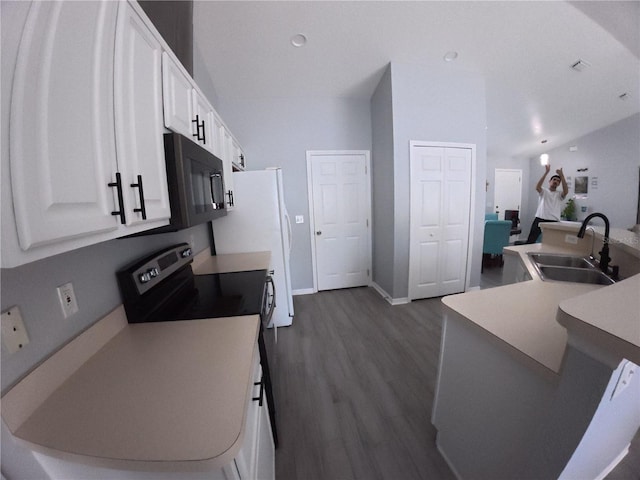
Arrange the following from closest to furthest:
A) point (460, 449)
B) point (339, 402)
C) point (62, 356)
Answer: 1. point (62, 356)
2. point (460, 449)
3. point (339, 402)

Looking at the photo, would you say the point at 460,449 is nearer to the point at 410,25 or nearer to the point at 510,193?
the point at 410,25

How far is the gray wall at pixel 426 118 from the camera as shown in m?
2.62

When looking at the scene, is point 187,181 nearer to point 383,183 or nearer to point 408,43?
point 383,183

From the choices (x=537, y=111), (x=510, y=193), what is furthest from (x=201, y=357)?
(x=510, y=193)

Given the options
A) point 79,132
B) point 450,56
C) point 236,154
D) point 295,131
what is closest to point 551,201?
point 450,56

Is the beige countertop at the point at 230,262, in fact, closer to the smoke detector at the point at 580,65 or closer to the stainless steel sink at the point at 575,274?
the stainless steel sink at the point at 575,274

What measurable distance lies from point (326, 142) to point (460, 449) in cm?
320

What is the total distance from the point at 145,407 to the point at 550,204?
19.3 ft

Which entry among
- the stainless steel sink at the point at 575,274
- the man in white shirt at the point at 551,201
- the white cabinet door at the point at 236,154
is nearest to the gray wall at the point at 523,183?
the man in white shirt at the point at 551,201

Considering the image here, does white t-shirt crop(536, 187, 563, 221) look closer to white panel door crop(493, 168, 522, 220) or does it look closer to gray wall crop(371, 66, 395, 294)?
white panel door crop(493, 168, 522, 220)

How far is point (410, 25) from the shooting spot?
6.97 ft

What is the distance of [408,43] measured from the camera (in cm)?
231

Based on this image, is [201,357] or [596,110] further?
[596,110]

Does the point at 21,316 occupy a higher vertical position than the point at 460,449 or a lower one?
higher
